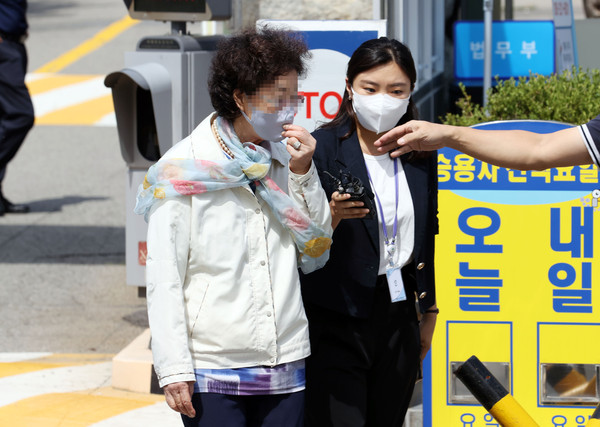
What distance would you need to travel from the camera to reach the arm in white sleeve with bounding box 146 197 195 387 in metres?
2.85

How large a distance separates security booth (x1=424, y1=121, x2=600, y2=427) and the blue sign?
18.3 ft

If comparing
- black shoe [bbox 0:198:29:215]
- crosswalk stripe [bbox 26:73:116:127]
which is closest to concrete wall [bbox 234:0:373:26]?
black shoe [bbox 0:198:29:215]

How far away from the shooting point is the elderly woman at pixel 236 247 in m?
2.88

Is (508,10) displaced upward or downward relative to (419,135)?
upward

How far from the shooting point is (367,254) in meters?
3.39

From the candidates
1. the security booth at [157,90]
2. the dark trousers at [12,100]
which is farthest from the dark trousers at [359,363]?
the dark trousers at [12,100]

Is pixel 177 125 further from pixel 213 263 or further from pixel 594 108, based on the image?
pixel 213 263

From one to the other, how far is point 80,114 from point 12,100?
5509 millimetres

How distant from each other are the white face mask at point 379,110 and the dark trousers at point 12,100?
654 cm

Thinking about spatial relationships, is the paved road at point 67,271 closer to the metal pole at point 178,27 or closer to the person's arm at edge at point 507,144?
the metal pole at point 178,27

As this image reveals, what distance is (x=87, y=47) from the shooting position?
65.6 ft

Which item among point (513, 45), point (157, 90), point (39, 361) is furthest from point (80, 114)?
point (157, 90)

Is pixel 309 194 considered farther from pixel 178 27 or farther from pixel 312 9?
pixel 312 9

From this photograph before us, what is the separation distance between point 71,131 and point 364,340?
11184mm
